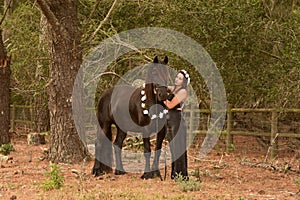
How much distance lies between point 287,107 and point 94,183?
5623 mm

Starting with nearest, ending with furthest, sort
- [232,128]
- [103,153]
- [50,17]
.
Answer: [103,153] < [50,17] < [232,128]

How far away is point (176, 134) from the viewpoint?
27.4 ft

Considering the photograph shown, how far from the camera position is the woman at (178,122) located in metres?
8.21

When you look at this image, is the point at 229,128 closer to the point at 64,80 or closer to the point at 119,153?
the point at 119,153

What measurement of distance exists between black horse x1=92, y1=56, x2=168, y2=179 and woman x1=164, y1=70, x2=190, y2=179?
0.21m

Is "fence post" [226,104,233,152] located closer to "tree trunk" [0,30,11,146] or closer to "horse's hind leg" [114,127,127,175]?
"horse's hind leg" [114,127,127,175]

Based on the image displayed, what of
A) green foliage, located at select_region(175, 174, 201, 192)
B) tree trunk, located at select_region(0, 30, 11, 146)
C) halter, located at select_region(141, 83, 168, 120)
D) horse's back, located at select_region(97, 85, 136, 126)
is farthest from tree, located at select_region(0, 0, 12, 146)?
green foliage, located at select_region(175, 174, 201, 192)

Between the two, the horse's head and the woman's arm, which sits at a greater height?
the horse's head

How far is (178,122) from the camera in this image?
8.35m

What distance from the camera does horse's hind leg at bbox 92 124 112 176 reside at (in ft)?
30.8

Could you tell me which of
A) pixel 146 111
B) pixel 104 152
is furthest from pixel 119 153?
pixel 146 111

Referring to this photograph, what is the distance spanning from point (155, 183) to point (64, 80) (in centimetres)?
337

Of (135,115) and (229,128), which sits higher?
(135,115)

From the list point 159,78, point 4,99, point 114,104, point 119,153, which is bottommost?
point 119,153
